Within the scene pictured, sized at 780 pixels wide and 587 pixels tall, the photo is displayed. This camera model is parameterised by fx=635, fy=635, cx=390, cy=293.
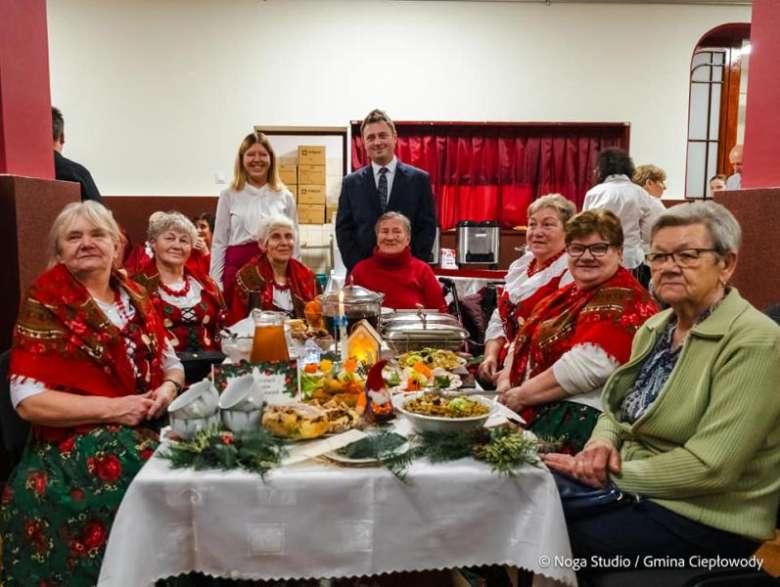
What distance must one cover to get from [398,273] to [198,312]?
3.68 ft

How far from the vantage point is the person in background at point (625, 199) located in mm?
4844

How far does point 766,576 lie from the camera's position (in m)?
1.31

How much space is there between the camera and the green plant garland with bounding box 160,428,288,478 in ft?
4.28

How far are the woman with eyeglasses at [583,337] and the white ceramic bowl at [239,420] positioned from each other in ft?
2.83

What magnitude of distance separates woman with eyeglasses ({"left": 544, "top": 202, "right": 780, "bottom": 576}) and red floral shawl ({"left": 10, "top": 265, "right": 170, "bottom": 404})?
1287 millimetres

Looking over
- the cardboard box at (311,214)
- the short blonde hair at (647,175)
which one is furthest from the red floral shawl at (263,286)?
the cardboard box at (311,214)

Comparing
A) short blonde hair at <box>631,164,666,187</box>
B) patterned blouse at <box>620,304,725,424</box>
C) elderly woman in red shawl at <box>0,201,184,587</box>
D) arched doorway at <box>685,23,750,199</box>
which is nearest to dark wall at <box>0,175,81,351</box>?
elderly woman in red shawl at <box>0,201,184,587</box>

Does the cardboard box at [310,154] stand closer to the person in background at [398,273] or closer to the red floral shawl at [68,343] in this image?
the person in background at [398,273]

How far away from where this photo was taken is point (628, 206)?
4848mm

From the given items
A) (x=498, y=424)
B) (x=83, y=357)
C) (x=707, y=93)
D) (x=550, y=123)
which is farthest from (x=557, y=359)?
(x=707, y=93)

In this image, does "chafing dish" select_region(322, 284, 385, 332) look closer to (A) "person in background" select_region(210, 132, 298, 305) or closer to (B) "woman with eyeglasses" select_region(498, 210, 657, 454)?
(B) "woman with eyeglasses" select_region(498, 210, 657, 454)

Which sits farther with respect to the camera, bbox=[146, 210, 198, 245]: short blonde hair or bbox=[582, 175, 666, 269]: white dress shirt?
bbox=[582, 175, 666, 269]: white dress shirt

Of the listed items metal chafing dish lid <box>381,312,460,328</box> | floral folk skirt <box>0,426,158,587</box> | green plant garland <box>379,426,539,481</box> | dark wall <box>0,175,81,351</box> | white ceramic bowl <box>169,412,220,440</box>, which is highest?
dark wall <box>0,175,81,351</box>

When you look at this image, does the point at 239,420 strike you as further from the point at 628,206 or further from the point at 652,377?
the point at 628,206
